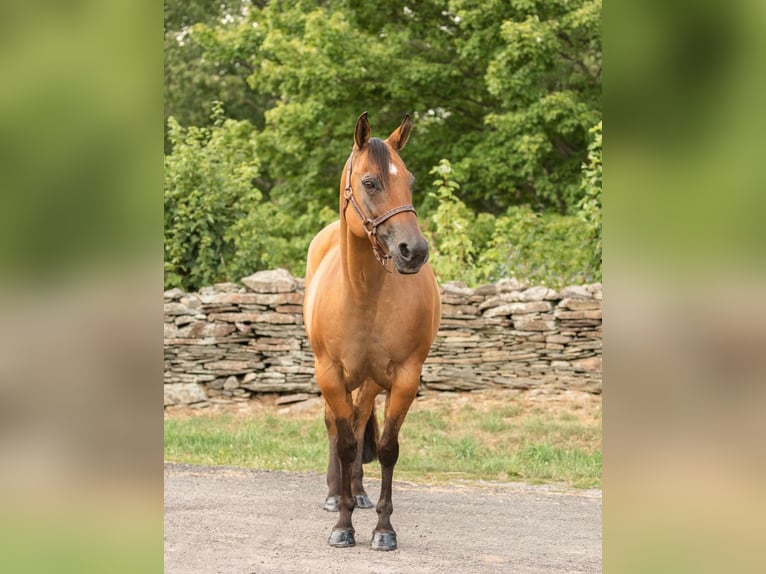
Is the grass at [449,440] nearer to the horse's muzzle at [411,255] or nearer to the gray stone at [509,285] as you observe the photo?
the gray stone at [509,285]

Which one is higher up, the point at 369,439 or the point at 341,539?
the point at 369,439

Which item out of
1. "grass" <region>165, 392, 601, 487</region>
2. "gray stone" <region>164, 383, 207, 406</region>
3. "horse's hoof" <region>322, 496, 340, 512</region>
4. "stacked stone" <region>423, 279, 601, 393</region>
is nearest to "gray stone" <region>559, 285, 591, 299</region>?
"stacked stone" <region>423, 279, 601, 393</region>

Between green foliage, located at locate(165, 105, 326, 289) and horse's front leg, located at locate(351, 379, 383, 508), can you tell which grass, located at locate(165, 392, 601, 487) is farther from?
green foliage, located at locate(165, 105, 326, 289)

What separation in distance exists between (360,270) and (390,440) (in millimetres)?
993

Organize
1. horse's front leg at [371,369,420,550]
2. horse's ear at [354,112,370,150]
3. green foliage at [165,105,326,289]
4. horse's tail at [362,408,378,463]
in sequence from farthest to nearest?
green foliage at [165,105,326,289] < horse's tail at [362,408,378,463] < horse's front leg at [371,369,420,550] < horse's ear at [354,112,370,150]

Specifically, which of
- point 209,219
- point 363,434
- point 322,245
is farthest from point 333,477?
point 209,219

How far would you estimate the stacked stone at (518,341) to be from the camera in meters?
9.22

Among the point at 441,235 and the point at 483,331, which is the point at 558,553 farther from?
the point at 441,235

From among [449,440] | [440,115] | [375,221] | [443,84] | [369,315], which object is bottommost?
[449,440]

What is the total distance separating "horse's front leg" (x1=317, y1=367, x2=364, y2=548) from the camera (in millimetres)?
4797

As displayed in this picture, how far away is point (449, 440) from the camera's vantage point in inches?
318

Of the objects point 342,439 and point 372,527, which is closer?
point 342,439

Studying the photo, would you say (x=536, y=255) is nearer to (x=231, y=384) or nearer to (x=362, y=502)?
(x=231, y=384)

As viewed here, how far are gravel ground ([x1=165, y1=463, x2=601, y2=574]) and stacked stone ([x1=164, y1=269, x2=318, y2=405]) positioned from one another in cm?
223
